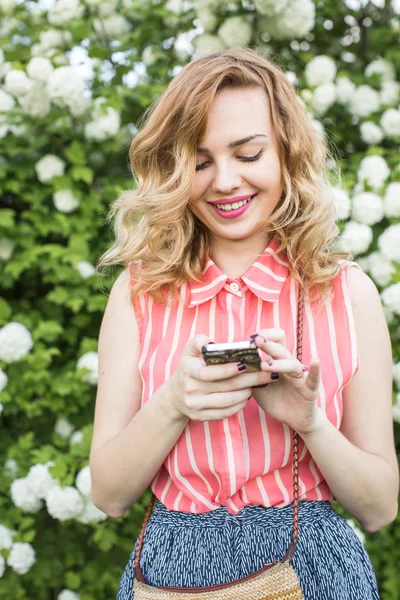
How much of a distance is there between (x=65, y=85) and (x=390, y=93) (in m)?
1.52

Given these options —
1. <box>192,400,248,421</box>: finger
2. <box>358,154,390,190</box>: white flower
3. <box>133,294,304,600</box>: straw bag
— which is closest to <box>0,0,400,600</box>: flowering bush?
<box>358,154,390,190</box>: white flower

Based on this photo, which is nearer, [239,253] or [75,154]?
[239,253]

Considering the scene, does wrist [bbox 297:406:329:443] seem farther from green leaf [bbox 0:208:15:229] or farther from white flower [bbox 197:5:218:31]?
white flower [bbox 197:5:218:31]

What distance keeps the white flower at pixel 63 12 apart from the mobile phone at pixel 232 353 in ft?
8.42

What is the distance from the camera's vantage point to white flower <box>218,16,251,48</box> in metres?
3.30

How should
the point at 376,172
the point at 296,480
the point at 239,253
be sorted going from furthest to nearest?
the point at 376,172 < the point at 239,253 < the point at 296,480

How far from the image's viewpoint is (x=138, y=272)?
1807 millimetres

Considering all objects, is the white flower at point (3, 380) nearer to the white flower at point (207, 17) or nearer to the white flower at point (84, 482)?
the white flower at point (84, 482)

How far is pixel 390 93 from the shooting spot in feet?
11.1

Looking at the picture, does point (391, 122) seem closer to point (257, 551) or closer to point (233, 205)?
point (233, 205)

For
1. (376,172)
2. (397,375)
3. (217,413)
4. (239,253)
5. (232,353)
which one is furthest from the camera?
(376,172)

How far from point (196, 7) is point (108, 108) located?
0.69m

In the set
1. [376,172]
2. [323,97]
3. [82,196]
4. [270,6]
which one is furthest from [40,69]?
[376,172]

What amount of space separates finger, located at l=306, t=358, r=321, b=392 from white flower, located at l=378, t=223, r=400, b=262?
5.41 ft
